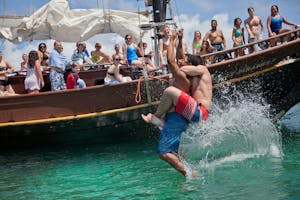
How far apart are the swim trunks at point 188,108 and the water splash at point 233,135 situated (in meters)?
1.33

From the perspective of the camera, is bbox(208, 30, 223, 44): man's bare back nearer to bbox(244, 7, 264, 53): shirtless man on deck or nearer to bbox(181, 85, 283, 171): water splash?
bbox(244, 7, 264, 53): shirtless man on deck

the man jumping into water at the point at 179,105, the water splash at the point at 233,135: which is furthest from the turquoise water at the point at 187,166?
the man jumping into water at the point at 179,105

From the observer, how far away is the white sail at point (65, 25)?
1382 cm

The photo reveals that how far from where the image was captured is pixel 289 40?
9102mm

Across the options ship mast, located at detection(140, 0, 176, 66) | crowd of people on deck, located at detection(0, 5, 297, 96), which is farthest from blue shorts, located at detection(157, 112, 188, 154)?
ship mast, located at detection(140, 0, 176, 66)

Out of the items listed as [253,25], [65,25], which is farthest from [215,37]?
[65,25]

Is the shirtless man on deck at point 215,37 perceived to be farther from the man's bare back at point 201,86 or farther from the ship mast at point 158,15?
the man's bare back at point 201,86

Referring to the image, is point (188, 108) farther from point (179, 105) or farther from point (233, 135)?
point (233, 135)

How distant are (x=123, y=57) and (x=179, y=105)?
4.79 meters

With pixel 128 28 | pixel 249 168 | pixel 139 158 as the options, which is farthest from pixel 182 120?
pixel 128 28

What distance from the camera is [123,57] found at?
10.4m

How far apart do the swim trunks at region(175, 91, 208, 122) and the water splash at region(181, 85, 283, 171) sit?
Result: 4.37 ft

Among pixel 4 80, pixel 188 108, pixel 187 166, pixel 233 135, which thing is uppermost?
pixel 4 80

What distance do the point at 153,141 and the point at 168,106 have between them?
3.93 meters
